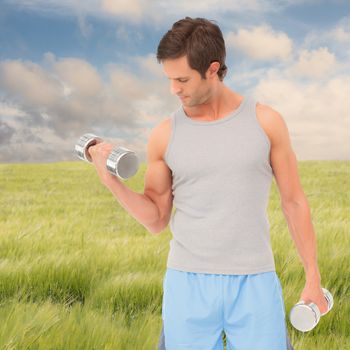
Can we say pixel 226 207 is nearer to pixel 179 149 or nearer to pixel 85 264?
pixel 179 149

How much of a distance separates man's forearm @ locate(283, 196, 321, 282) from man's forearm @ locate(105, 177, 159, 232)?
0.50 metres

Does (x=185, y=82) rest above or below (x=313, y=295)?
above

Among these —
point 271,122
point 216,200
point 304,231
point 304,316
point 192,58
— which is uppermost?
point 192,58

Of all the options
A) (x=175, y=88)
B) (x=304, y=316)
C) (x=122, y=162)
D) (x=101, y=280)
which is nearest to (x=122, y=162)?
(x=122, y=162)

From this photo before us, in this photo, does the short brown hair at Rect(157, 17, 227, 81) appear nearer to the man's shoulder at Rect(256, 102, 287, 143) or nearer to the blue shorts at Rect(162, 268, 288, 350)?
the man's shoulder at Rect(256, 102, 287, 143)

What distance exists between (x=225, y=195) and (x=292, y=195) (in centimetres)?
28

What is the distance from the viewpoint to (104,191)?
11312mm

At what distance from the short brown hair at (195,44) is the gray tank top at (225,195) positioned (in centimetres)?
21

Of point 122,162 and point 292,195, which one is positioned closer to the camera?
point 122,162

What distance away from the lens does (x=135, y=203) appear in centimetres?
234

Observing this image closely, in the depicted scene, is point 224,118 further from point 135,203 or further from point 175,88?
point 135,203

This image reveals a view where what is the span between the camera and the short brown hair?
223cm

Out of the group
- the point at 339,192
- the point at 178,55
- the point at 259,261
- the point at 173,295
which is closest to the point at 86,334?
the point at 173,295

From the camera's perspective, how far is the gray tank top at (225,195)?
2.21m
